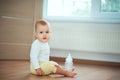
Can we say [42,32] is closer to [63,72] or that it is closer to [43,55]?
[43,55]

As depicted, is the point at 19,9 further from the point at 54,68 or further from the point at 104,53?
the point at 54,68

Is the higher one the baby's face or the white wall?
the baby's face

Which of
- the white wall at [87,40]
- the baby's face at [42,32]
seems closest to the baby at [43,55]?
the baby's face at [42,32]

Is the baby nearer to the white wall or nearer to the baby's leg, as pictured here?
the baby's leg

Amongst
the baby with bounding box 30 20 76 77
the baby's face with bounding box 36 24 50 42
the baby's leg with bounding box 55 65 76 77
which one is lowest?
the baby's leg with bounding box 55 65 76 77

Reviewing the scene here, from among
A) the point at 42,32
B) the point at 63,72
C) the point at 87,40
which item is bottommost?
the point at 63,72

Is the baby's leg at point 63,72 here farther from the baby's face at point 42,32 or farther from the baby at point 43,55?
the baby's face at point 42,32

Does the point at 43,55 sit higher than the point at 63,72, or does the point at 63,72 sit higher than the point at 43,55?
the point at 43,55

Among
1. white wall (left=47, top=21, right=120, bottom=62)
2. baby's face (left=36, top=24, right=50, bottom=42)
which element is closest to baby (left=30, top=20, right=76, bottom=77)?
baby's face (left=36, top=24, right=50, bottom=42)

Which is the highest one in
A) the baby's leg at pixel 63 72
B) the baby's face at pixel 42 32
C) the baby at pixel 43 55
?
the baby's face at pixel 42 32

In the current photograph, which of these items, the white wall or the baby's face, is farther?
the white wall

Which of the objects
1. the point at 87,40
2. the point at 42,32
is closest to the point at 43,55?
the point at 42,32

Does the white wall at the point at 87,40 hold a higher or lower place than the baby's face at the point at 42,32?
lower

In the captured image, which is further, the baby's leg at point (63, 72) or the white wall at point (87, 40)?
the white wall at point (87, 40)
